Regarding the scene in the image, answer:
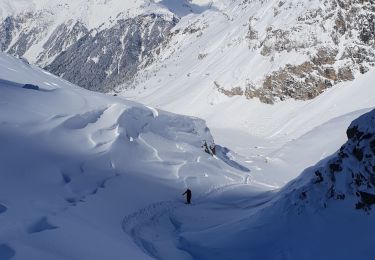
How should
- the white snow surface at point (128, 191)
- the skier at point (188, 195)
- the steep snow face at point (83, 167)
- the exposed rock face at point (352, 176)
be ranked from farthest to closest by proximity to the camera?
1. the skier at point (188, 195)
2. the exposed rock face at point (352, 176)
3. the white snow surface at point (128, 191)
4. the steep snow face at point (83, 167)

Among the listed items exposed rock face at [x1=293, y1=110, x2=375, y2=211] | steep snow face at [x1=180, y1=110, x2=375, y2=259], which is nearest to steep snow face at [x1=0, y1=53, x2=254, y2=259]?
steep snow face at [x1=180, y1=110, x2=375, y2=259]

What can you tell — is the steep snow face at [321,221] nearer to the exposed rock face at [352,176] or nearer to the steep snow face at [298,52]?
the exposed rock face at [352,176]

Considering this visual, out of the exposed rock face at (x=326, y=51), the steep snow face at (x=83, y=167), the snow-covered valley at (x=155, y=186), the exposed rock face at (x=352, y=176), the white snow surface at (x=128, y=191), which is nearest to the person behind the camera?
the steep snow face at (x=83, y=167)

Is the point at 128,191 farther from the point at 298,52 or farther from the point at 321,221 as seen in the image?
the point at 298,52

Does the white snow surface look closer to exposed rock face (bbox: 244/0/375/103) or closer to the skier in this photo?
the skier

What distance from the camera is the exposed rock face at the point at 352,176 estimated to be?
21.2 metres

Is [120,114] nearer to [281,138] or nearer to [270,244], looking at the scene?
[270,244]

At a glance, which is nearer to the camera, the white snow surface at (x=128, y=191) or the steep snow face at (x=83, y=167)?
the steep snow face at (x=83, y=167)

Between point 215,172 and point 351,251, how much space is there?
18.4 metres

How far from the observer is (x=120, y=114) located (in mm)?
37156

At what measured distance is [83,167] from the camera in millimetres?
28875

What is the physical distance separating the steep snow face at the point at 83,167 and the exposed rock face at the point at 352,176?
23.9ft

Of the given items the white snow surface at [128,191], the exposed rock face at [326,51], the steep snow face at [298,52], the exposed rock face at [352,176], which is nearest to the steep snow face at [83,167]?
the white snow surface at [128,191]

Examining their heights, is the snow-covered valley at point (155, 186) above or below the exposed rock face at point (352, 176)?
below
